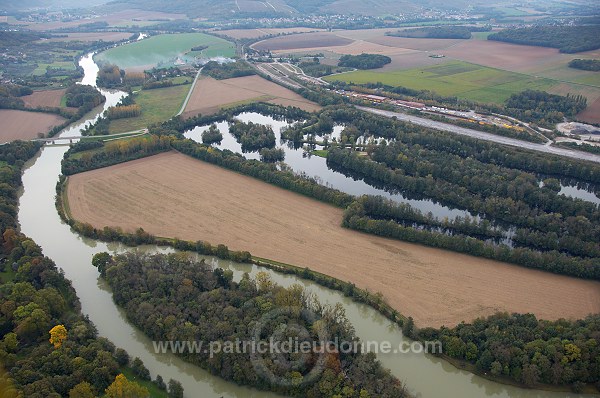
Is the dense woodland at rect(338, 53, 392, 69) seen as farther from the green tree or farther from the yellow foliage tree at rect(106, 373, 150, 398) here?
the yellow foliage tree at rect(106, 373, 150, 398)

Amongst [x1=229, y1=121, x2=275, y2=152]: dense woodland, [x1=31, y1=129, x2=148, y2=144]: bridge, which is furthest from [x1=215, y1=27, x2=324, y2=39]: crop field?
[x1=31, y1=129, x2=148, y2=144]: bridge

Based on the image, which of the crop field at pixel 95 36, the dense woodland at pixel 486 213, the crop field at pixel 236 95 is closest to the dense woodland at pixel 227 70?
the crop field at pixel 236 95

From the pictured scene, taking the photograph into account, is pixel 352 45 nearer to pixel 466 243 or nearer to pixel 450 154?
pixel 450 154

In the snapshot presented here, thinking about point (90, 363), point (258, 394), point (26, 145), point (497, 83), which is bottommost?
point (258, 394)

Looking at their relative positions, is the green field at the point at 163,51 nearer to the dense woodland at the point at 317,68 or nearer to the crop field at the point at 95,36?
the crop field at the point at 95,36

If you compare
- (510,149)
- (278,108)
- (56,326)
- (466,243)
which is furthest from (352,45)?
(56,326)

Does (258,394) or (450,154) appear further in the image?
(450,154)
